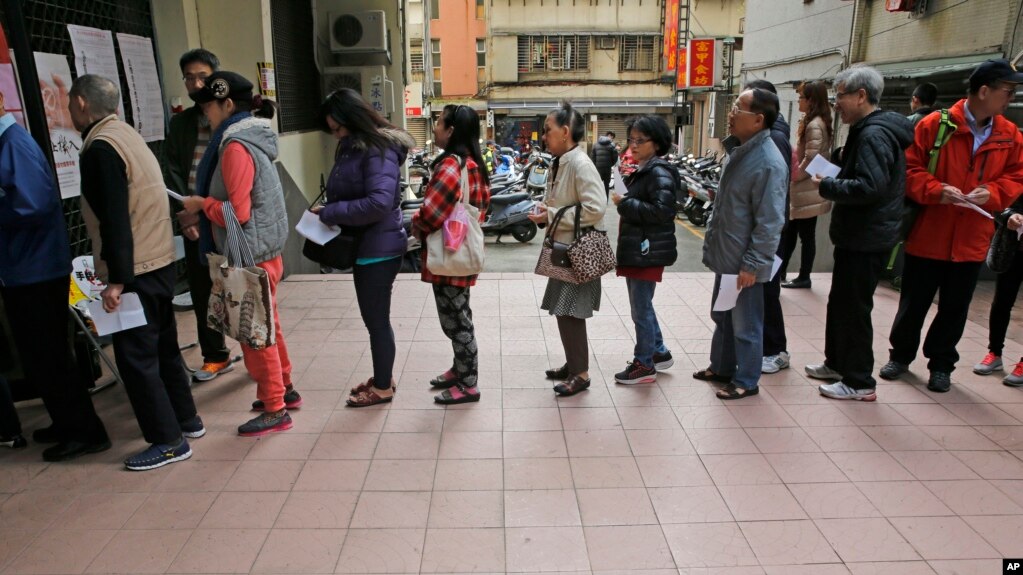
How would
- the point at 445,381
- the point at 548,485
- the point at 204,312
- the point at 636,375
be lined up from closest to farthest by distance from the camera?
the point at 548,485 < the point at 445,381 < the point at 636,375 < the point at 204,312

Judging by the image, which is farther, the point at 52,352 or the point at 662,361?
the point at 662,361

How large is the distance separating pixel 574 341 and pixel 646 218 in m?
0.79

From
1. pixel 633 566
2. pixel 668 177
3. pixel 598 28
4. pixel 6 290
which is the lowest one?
pixel 633 566

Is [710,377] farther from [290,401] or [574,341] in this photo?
[290,401]

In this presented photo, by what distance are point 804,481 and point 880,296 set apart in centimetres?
355

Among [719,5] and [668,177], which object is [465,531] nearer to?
[668,177]

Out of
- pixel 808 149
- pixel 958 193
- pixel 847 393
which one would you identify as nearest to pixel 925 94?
pixel 808 149

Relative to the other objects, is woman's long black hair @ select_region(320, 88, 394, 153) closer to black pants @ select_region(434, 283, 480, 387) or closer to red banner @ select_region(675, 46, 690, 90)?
black pants @ select_region(434, 283, 480, 387)

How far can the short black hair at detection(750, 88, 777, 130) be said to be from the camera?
3.50 metres

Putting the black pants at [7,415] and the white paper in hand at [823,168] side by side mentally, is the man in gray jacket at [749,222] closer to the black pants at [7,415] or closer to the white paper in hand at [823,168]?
the white paper in hand at [823,168]

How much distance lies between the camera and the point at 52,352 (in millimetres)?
3143

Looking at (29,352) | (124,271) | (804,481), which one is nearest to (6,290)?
(29,352)

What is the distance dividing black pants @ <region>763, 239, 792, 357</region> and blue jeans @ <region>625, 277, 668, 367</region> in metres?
0.73

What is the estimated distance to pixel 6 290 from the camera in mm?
3031
